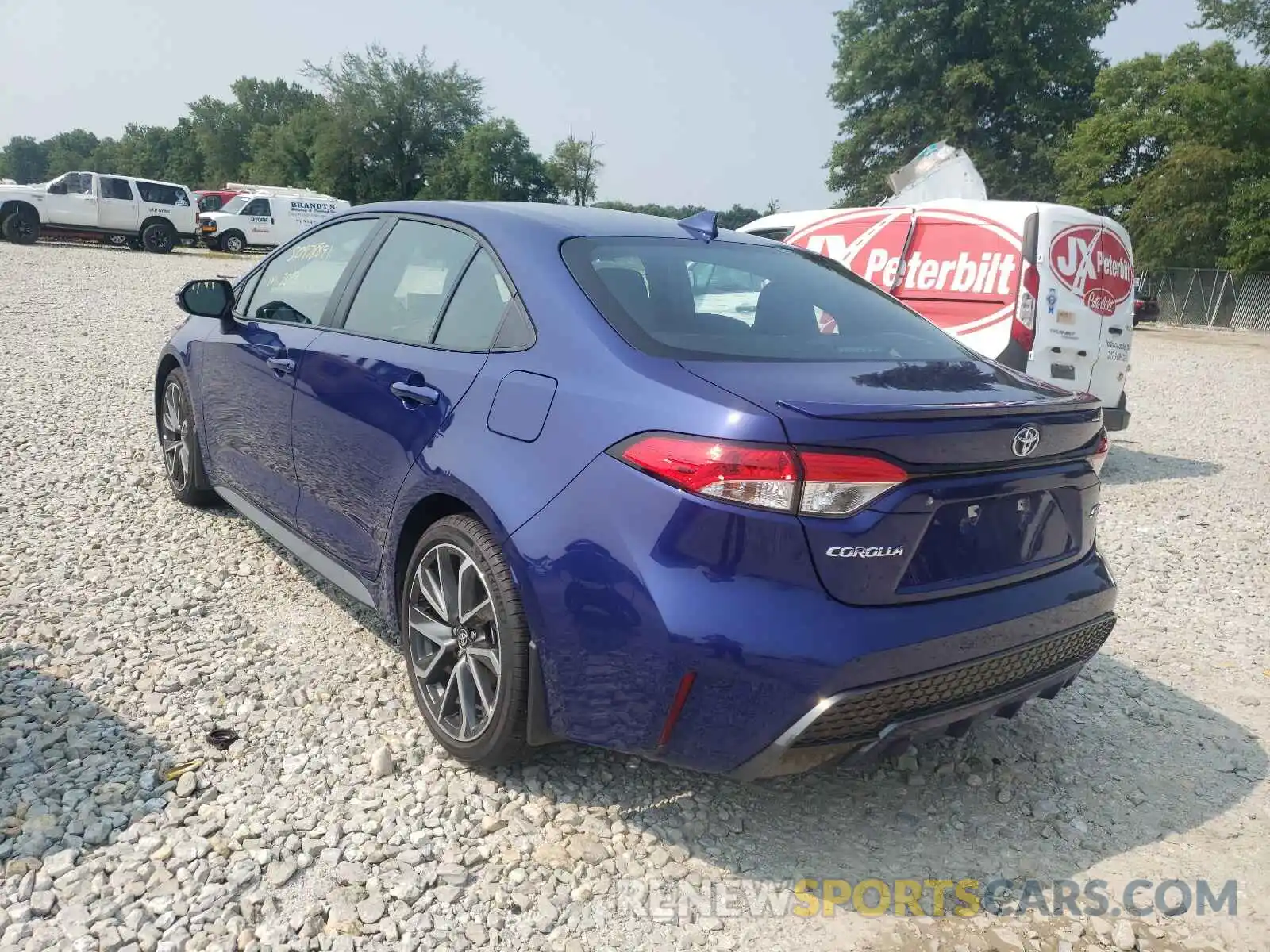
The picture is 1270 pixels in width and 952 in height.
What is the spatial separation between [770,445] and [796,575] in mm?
297

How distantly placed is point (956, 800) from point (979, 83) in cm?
4710

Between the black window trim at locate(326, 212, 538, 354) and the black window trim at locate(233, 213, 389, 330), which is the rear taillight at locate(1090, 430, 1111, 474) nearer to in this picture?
the black window trim at locate(326, 212, 538, 354)

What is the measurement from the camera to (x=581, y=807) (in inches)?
106

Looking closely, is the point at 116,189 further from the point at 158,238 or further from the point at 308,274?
the point at 308,274

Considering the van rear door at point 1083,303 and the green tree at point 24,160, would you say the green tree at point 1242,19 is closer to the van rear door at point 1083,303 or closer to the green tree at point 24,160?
the van rear door at point 1083,303

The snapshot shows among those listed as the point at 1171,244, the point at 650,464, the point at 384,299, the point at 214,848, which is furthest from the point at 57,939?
the point at 1171,244

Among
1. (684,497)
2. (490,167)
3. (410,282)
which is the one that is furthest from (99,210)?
(490,167)

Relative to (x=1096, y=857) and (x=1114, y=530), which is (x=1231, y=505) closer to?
(x=1114, y=530)

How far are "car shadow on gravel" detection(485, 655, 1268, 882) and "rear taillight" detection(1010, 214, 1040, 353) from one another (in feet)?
13.7

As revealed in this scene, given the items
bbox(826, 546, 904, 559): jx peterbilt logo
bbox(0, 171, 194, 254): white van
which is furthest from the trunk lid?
bbox(0, 171, 194, 254): white van

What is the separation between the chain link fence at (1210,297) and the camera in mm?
32031

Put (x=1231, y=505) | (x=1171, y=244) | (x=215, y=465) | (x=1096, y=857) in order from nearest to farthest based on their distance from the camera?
(x=1096, y=857), (x=215, y=465), (x=1231, y=505), (x=1171, y=244)

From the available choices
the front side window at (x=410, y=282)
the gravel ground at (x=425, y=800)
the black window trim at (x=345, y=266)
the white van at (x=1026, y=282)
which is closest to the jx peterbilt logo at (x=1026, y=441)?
the gravel ground at (x=425, y=800)

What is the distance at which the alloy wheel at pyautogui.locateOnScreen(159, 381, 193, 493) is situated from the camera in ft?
15.8
